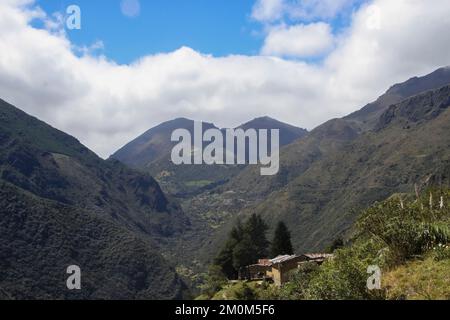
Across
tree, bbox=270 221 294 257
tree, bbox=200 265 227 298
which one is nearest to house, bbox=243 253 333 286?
tree, bbox=200 265 227 298

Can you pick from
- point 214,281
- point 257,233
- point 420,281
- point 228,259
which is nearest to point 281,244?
point 257,233

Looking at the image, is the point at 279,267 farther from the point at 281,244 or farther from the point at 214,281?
the point at 281,244

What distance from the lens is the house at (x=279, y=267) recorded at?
48.0 m

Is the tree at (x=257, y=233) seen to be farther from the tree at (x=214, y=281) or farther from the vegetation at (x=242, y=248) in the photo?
the tree at (x=214, y=281)

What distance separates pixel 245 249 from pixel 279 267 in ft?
49.3

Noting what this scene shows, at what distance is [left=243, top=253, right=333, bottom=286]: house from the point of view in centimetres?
4801

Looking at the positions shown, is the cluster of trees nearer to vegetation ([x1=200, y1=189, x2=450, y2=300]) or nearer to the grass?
vegetation ([x1=200, y1=189, x2=450, y2=300])

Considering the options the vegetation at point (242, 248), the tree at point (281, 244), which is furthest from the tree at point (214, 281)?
the tree at point (281, 244)

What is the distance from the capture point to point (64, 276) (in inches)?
5482

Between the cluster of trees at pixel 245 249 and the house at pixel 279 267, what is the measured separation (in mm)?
2665

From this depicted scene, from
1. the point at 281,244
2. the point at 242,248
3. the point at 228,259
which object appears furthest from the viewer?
the point at 281,244

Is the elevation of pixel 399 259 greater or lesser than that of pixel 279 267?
greater

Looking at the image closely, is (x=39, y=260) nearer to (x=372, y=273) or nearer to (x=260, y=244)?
(x=260, y=244)

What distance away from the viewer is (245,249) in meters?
63.5
